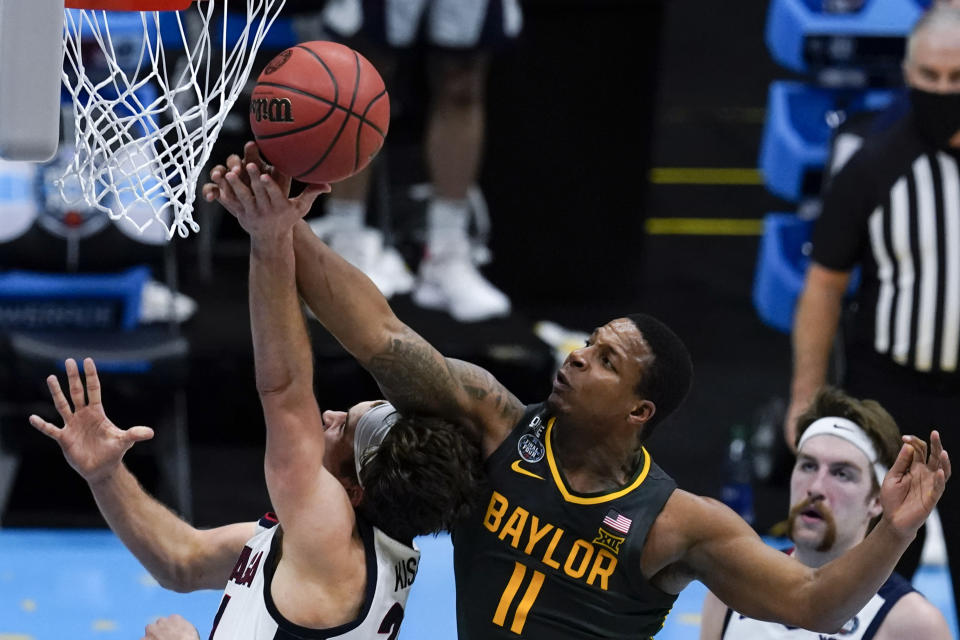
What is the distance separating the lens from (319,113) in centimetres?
348

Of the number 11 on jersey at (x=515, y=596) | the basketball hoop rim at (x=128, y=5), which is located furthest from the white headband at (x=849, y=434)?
the basketball hoop rim at (x=128, y=5)

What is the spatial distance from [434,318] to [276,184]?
4312mm

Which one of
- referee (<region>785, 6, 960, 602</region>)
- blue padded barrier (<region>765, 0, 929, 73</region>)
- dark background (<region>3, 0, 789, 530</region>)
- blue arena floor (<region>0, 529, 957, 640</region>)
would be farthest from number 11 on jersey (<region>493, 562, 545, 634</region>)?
blue padded barrier (<region>765, 0, 929, 73</region>)

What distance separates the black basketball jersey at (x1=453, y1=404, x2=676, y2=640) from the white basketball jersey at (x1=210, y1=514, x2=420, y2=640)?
0.68 ft

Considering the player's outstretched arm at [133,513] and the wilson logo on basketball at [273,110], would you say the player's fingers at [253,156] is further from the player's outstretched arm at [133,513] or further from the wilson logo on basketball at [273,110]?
the player's outstretched arm at [133,513]

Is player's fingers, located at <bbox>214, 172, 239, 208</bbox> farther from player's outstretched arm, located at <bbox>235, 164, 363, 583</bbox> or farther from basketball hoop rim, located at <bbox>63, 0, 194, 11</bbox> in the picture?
basketball hoop rim, located at <bbox>63, 0, 194, 11</bbox>

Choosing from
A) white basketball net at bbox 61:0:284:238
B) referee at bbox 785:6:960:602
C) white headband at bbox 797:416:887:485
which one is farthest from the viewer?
referee at bbox 785:6:960:602

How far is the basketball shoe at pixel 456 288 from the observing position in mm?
7637

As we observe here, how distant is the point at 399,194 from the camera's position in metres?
9.08

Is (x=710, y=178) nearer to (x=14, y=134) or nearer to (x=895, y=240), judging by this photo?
(x=895, y=240)

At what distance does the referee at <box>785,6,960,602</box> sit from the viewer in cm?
532

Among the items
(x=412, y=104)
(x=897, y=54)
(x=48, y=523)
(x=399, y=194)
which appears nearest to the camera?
(x=48, y=523)

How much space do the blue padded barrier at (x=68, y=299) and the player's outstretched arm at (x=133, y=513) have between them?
3.06 metres

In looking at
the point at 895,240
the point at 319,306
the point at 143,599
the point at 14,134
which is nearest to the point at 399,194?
the point at 143,599
